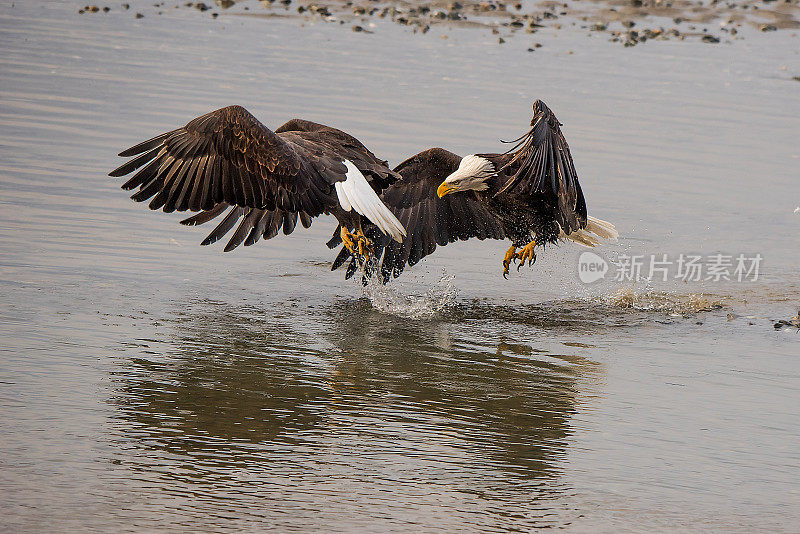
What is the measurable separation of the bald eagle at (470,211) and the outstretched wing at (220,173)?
2.72 feet

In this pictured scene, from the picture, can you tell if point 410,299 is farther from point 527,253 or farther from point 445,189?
point 527,253

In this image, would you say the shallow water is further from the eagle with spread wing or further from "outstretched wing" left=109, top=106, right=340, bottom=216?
"outstretched wing" left=109, top=106, right=340, bottom=216

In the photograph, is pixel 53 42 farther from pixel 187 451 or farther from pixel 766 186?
pixel 187 451

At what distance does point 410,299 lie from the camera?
22.7 feet

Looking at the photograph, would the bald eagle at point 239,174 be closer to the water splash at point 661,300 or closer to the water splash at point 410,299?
the water splash at point 410,299

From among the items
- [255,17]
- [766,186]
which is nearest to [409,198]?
[766,186]

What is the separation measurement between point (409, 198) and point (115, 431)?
3126 mm

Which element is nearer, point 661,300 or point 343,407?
point 343,407

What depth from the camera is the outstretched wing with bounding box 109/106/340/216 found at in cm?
610

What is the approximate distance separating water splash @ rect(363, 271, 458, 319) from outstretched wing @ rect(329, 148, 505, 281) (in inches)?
8.9

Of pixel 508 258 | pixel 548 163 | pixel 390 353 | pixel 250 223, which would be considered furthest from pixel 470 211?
pixel 390 353

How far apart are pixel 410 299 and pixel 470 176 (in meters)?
0.78
